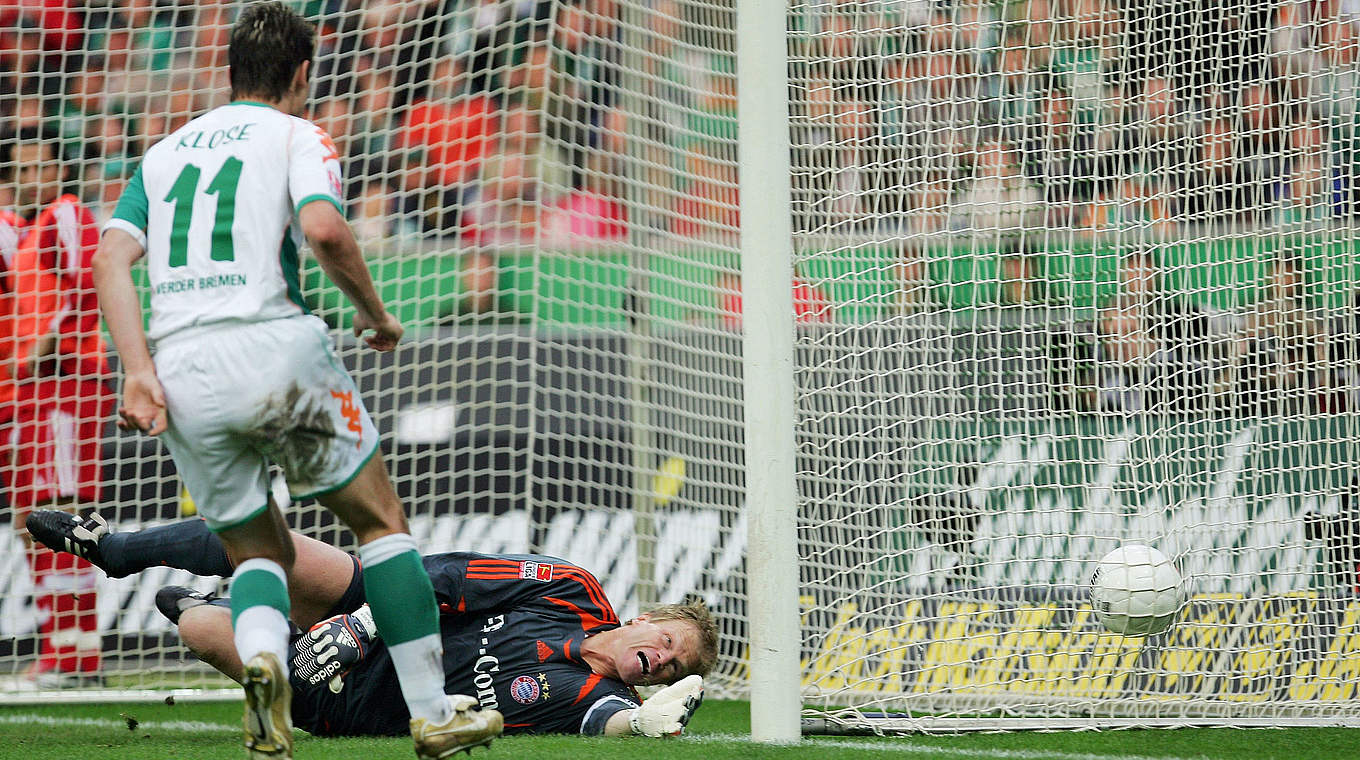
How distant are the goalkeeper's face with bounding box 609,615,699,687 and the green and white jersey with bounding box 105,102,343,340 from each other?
151 cm

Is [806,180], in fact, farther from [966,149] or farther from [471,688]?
[471,688]

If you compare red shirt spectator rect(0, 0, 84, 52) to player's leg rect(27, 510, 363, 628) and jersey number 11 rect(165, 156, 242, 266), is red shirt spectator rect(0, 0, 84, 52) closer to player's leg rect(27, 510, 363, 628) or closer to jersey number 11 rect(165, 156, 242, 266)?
player's leg rect(27, 510, 363, 628)

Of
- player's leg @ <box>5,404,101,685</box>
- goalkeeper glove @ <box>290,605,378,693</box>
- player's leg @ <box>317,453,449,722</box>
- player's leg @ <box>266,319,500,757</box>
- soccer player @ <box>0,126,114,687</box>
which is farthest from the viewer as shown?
soccer player @ <box>0,126,114,687</box>

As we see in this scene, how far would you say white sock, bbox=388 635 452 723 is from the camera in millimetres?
2648

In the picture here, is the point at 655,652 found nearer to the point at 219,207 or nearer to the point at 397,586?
the point at 397,586

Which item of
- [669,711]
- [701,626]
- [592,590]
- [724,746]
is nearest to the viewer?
[724,746]

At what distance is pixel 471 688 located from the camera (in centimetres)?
362

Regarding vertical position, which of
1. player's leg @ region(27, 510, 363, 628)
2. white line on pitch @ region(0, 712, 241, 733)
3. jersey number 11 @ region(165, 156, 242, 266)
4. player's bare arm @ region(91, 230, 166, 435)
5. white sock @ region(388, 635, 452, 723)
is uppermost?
jersey number 11 @ region(165, 156, 242, 266)

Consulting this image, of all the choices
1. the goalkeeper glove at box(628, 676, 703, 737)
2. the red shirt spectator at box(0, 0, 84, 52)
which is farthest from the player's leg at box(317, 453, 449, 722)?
the red shirt spectator at box(0, 0, 84, 52)

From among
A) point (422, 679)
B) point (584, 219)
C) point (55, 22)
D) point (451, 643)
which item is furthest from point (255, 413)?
point (55, 22)

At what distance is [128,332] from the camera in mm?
2510

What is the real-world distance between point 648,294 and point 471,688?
215 cm

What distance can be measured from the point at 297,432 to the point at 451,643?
1303 mm

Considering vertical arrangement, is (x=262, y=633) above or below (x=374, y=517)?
below
